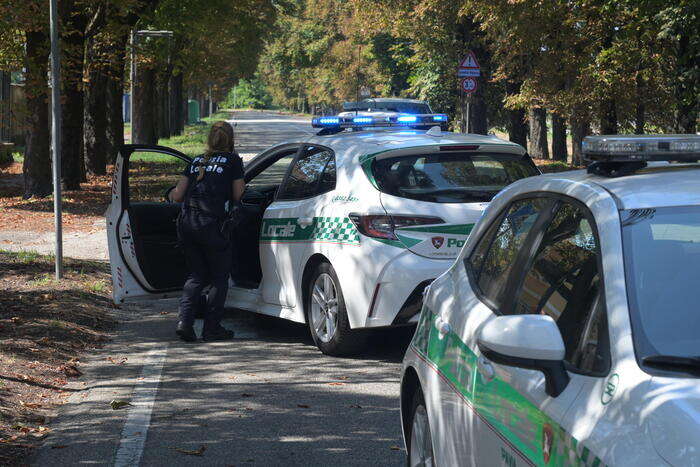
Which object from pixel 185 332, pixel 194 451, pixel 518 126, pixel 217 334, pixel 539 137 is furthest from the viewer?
pixel 539 137

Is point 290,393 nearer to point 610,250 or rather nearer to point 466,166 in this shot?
point 466,166

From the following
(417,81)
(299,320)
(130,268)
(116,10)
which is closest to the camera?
(299,320)

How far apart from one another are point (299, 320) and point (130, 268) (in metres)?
1.79

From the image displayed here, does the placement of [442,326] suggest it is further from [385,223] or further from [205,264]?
[205,264]

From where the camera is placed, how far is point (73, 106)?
2347 centimetres

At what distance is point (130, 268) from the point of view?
954 centimetres

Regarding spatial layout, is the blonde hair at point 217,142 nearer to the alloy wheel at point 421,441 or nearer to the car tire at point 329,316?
the car tire at point 329,316

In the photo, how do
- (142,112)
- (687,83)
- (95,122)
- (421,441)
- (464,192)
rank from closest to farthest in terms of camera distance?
(421,441), (464,192), (687,83), (95,122), (142,112)

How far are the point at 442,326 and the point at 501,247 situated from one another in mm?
424

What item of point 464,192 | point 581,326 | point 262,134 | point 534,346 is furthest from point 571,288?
point 262,134

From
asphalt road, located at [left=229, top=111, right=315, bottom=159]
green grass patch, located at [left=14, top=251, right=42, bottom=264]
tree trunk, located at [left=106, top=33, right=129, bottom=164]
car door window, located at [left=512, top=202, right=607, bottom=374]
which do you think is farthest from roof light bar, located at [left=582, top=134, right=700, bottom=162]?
tree trunk, located at [left=106, top=33, right=129, bottom=164]

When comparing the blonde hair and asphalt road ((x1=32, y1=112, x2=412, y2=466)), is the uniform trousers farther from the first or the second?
the blonde hair

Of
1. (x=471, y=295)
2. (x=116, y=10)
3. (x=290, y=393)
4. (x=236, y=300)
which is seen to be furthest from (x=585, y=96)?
(x=471, y=295)

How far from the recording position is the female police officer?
8.84 m
